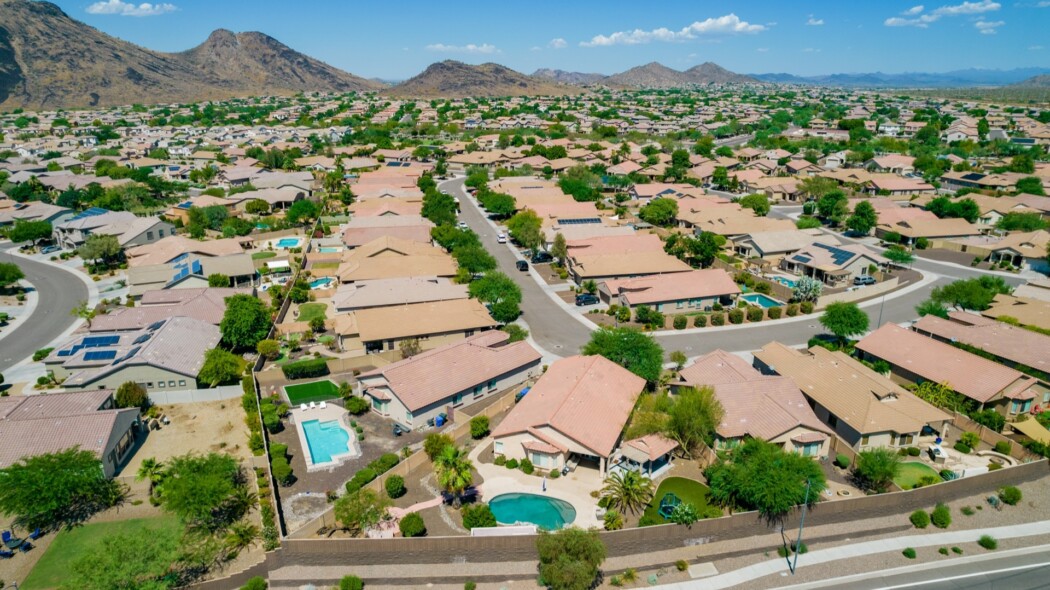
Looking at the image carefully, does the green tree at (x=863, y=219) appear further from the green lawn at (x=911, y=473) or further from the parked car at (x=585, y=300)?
the green lawn at (x=911, y=473)

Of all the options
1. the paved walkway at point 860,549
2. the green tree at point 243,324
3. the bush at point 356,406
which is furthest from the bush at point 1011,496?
the green tree at point 243,324

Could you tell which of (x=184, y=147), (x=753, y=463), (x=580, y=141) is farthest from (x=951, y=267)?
(x=184, y=147)

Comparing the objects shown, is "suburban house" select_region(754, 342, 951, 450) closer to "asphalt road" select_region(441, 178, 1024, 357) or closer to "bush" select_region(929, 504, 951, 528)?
"bush" select_region(929, 504, 951, 528)

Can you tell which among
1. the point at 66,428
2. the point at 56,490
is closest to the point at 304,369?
the point at 66,428

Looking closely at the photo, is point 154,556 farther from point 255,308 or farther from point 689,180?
point 689,180

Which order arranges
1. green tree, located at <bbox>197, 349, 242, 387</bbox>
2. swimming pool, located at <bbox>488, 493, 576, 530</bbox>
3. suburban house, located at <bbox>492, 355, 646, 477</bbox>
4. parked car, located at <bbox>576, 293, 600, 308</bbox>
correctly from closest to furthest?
swimming pool, located at <bbox>488, 493, 576, 530</bbox>
suburban house, located at <bbox>492, 355, 646, 477</bbox>
green tree, located at <bbox>197, 349, 242, 387</bbox>
parked car, located at <bbox>576, 293, 600, 308</bbox>

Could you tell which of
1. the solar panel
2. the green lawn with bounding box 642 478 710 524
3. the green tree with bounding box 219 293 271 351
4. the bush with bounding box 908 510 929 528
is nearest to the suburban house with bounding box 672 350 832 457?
the green lawn with bounding box 642 478 710 524
